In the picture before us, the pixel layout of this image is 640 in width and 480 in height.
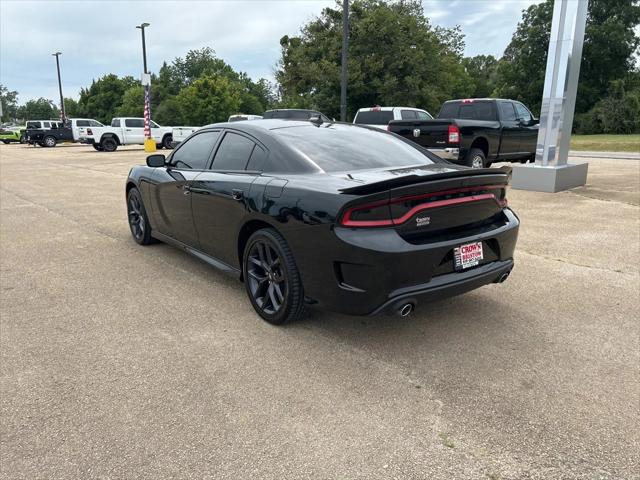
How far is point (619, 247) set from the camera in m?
5.93

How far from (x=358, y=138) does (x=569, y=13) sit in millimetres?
7498

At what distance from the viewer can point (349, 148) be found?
4.03 metres

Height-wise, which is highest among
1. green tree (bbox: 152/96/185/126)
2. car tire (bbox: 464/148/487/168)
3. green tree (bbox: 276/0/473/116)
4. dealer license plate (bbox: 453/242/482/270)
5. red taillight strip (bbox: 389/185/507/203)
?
green tree (bbox: 276/0/473/116)

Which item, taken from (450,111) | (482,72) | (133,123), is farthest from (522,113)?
(482,72)

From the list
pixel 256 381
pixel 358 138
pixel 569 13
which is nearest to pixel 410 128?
pixel 569 13

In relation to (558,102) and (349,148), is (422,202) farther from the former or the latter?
(558,102)

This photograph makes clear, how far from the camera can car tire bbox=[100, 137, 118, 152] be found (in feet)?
92.3

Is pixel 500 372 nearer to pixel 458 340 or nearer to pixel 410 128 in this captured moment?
pixel 458 340

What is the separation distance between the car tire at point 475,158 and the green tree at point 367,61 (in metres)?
23.2

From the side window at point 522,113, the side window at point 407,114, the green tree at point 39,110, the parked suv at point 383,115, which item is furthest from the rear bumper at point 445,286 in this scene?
the green tree at point 39,110

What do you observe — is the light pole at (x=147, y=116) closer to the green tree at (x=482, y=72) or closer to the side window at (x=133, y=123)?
the side window at (x=133, y=123)

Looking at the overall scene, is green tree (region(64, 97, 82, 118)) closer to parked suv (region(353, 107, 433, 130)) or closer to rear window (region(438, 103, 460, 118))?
parked suv (region(353, 107, 433, 130))

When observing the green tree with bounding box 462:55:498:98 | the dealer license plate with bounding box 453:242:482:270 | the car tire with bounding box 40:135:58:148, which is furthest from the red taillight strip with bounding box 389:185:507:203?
Answer: the green tree with bounding box 462:55:498:98

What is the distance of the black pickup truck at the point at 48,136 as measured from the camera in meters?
35.8
